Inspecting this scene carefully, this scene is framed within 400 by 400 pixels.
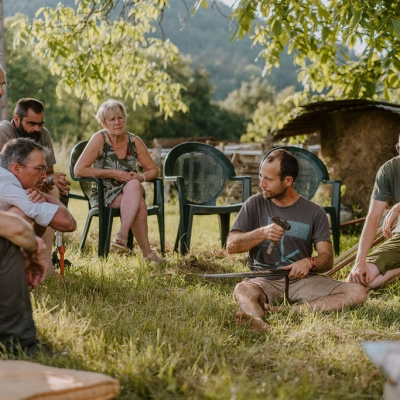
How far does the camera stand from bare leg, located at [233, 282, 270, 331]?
3.56 metres

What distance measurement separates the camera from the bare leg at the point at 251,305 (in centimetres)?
356

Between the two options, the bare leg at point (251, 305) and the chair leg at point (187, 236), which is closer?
the bare leg at point (251, 305)

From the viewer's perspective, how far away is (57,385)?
231 centimetres

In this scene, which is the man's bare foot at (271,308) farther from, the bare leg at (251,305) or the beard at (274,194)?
the beard at (274,194)

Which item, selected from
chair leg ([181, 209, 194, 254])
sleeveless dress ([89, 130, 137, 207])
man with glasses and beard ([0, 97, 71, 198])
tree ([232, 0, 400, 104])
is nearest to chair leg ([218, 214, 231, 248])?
chair leg ([181, 209, 194, 254])

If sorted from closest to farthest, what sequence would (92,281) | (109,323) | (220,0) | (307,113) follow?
(109,323)
(92,281)
(220,0)
(307,113)

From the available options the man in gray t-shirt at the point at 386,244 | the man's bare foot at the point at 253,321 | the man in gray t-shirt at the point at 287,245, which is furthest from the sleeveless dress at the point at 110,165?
the man's bare foot at the point at 253,321

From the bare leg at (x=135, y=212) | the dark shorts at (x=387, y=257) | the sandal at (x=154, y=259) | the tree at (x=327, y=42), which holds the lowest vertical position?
the sandal at (x=154, y=259)

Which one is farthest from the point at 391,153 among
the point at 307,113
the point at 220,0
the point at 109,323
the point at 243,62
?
the point at 243,62

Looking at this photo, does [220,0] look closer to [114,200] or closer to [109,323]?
[114,200]

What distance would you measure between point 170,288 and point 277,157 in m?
1.16

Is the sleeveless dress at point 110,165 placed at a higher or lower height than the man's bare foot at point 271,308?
higher

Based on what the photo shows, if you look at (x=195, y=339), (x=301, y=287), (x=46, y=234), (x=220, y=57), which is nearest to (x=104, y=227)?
(x=46, y=234)

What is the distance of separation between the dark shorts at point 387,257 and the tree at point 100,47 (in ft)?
12.8
